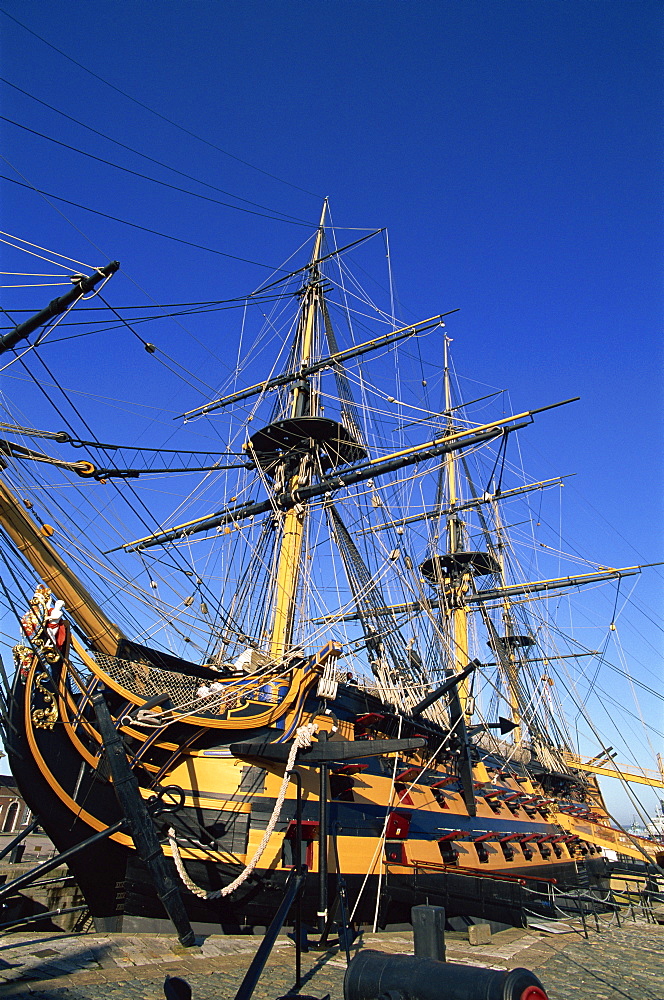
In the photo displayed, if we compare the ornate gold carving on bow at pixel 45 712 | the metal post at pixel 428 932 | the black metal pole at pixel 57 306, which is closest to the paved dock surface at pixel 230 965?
the metal post at pixel 428 932

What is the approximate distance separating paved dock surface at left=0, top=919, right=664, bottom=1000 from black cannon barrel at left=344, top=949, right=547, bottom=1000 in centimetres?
265

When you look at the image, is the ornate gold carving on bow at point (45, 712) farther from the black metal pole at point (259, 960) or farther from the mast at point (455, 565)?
the mast at point (455, 565)

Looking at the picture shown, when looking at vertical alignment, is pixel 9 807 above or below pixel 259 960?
above

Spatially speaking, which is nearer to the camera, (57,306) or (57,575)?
(57,306)

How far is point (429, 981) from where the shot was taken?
3.86 m

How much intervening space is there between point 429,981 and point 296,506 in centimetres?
1567

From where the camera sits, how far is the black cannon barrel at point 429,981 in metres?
3.53

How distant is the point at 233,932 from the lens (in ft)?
30.6

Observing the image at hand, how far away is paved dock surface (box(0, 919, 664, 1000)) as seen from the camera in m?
6.12

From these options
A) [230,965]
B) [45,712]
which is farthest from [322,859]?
[45,712]

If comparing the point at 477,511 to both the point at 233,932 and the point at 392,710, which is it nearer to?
the point at 392,710

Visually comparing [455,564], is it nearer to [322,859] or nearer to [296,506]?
Result: [296,506]

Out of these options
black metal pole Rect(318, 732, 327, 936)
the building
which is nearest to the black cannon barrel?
black metal pole Rect(318, 732, 327, 936)

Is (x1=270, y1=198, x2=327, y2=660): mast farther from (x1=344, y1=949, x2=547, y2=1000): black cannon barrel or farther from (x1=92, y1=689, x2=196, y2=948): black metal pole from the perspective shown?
(x1=344, y1=949, x2=547, y2=1000): black cannon barrel
